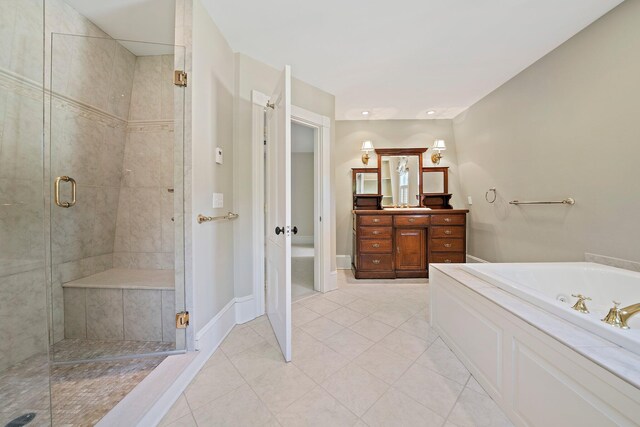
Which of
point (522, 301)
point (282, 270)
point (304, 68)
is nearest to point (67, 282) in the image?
point (282, 270)

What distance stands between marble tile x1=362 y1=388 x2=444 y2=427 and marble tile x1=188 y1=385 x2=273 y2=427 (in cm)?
51

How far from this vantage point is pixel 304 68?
230 centimetres

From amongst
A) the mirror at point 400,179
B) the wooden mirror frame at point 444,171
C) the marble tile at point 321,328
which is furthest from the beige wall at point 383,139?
the marble tile at point 321,328

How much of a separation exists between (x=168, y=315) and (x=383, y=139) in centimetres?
356

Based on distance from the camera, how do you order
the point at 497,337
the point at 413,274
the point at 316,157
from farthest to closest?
the point at 413,274
the point at 316,157
the point at 497,337

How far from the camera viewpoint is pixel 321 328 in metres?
1.96

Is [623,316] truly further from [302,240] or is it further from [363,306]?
[302,240]

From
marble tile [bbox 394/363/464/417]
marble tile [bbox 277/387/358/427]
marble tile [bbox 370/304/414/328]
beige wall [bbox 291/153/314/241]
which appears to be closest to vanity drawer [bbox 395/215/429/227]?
marble tile [bbox 370/304/414/328]

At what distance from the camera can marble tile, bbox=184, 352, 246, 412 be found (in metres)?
1.22

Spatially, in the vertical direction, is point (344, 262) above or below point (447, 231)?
below

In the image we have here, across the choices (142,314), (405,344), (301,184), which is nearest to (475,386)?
(405,344)

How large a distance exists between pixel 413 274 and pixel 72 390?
130 inches

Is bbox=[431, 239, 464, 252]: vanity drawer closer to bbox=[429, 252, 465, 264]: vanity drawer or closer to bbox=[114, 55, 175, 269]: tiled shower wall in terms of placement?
bbox=[429, 252, 465, 264]: vanity drawer

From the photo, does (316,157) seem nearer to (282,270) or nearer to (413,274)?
(282,270)
